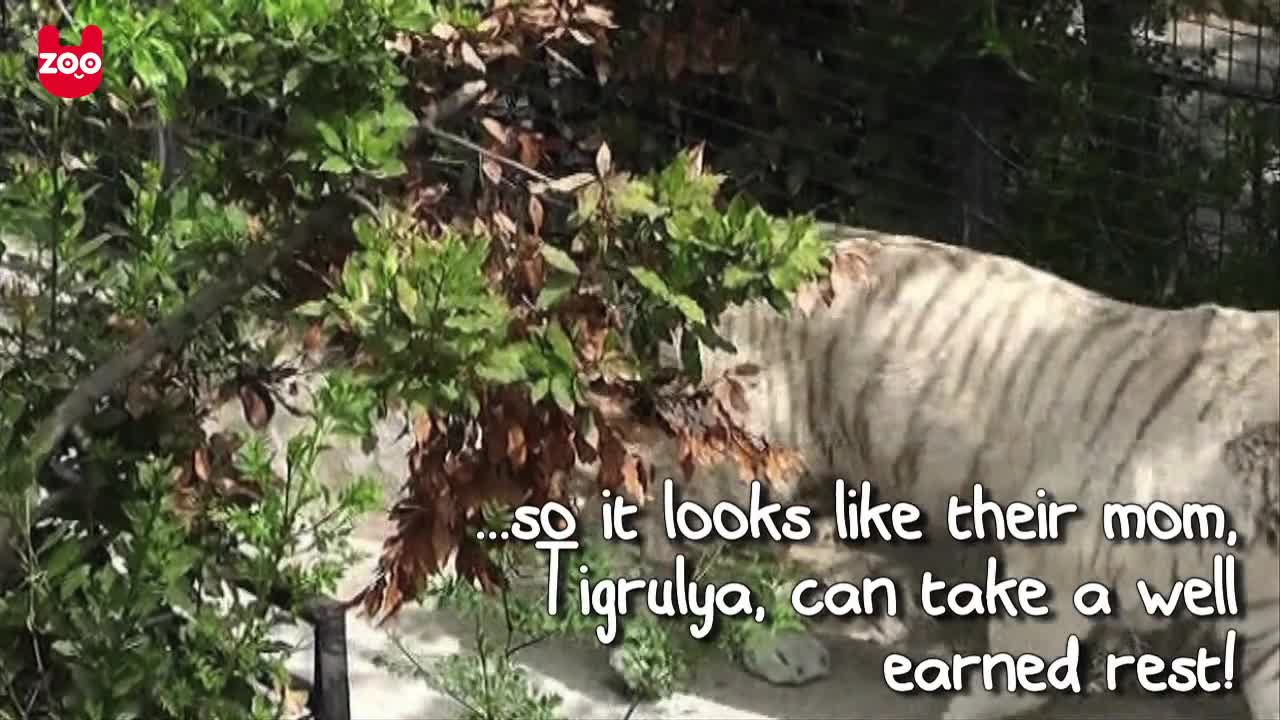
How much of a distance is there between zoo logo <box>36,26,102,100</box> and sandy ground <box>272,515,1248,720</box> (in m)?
1.62

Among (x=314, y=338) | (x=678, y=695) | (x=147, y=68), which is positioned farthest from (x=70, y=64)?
(x=678, y=695)

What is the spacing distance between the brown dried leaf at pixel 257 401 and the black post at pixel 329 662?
297 mm

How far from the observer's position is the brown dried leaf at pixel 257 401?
9.73ft

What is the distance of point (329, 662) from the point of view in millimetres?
3191

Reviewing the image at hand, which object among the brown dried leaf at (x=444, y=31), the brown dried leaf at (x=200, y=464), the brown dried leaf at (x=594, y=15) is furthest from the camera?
the brown dried leaf at (x=200, y=464)

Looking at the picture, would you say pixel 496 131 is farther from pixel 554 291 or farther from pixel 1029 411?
pixel 1029 411

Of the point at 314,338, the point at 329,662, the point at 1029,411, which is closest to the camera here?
the point at 314,338

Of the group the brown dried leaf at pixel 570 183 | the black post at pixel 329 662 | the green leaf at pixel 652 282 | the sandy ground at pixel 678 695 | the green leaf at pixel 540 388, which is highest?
the brown dried leaf at pixel 570 183

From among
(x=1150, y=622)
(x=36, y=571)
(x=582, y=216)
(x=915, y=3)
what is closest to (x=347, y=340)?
(x=582, y=216)

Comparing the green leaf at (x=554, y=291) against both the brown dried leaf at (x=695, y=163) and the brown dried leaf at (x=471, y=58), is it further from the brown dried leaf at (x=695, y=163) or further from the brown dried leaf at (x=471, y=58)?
the brown dried leaf at (x=471, y=58)

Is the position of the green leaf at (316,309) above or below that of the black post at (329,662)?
above

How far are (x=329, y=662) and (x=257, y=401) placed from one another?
0.41m

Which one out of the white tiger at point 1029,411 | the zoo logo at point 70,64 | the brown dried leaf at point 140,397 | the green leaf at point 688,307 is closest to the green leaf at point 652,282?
the green leaf at point 688,307

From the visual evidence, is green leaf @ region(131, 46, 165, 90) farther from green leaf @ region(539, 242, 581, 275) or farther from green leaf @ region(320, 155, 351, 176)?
green leaf @ region(539, 242, 581, 275)
